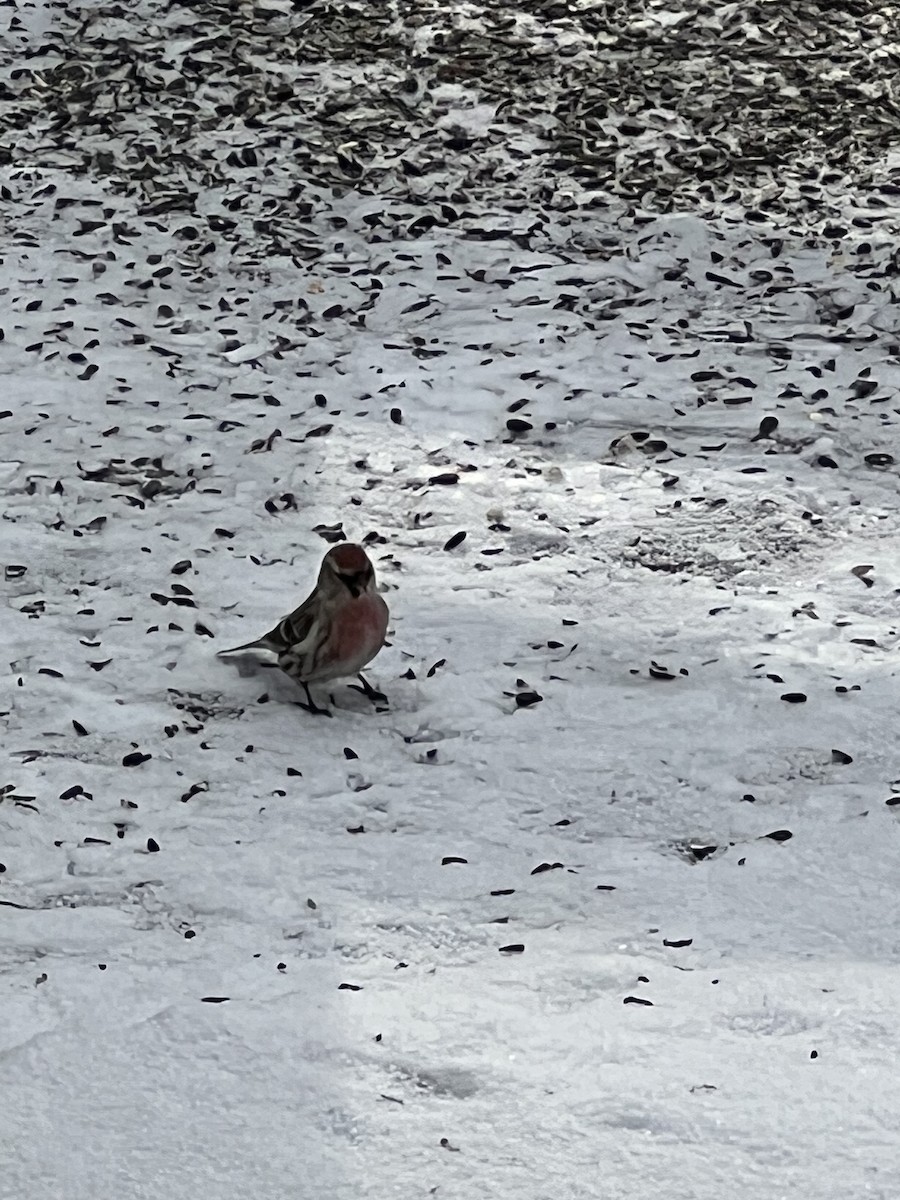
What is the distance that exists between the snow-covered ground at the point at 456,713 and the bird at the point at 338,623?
21cm

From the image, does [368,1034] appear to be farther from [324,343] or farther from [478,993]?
[324,343]

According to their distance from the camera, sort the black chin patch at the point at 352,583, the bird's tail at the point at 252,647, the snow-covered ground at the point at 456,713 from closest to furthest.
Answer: the snow-covered ground at the point at 456,713
the black chin patch at the point at 352,583
the bird's tail at the point at 252,647

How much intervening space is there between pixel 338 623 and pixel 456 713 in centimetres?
45

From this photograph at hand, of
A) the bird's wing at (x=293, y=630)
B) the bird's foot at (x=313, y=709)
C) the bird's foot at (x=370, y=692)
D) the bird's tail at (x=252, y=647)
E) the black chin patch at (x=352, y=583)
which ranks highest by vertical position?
the black chin patch at (x=352, y=583)

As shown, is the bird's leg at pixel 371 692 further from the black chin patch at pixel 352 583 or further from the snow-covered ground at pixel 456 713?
the black chin patch at pixel 352 583

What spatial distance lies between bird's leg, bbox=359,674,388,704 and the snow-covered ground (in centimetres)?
4

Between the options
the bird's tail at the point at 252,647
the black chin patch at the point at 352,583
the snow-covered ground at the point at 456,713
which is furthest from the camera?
the bird's tail at the point at 252,647

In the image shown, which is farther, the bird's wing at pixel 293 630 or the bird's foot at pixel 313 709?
the bird's foot at pixel 313 709

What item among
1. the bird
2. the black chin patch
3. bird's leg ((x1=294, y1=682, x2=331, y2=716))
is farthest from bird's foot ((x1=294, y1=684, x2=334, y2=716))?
the black chin patch

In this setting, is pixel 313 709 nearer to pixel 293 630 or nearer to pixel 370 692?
Answer: pixel 370 692

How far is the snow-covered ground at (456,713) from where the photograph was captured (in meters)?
3.14

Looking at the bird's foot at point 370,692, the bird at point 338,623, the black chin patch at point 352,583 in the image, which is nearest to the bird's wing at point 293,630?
the bird at point 338,623

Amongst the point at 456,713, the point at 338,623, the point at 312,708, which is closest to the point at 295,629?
the point at 338,623

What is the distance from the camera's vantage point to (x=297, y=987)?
345cm
